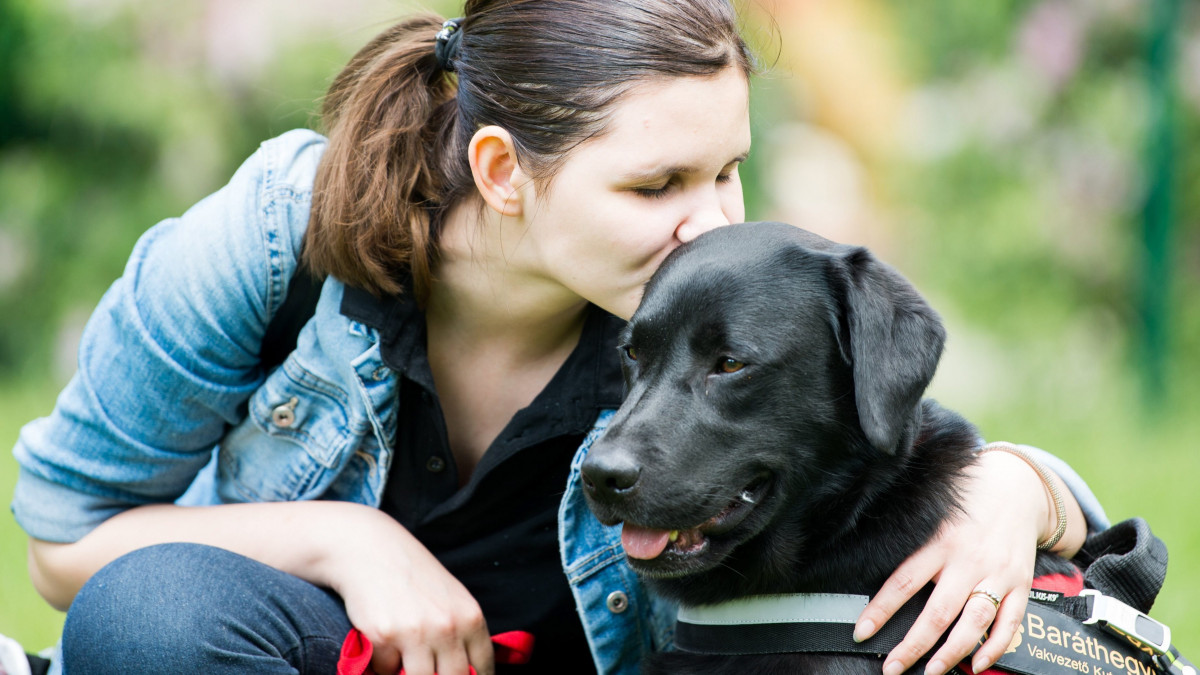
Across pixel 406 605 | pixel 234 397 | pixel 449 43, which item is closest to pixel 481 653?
pixel 406 605

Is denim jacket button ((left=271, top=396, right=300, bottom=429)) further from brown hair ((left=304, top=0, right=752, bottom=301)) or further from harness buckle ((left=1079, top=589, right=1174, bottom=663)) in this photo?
harness buckle ((left=1079, top=589, right=1174, bottom=663))

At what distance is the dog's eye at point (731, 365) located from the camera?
1762mm

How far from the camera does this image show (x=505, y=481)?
2.12 meters

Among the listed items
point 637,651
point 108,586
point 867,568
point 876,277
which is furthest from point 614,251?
point 108,586

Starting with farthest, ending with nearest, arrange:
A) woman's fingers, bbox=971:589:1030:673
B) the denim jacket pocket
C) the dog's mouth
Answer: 1. the denim jacket pocket
2. the dog's mouth
3. woman's fingers, bbox=971:589:1030:673

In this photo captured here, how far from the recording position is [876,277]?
1.79 meters

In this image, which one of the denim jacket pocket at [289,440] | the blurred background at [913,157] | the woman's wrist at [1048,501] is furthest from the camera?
the blurred background at [913,157]

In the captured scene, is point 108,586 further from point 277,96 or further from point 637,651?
point 277,96

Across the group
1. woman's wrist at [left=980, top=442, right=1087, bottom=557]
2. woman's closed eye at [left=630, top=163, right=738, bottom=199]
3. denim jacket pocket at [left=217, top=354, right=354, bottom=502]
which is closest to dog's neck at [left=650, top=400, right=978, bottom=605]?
woman's wrist at [left=980, top=442, right=1087, bottom=557]

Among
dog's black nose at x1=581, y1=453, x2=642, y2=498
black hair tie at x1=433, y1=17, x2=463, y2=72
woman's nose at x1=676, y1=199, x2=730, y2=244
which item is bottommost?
dog's black nose at x1=581, y1=453, x2=642, y2=498

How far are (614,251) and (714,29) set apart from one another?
1.44 ft

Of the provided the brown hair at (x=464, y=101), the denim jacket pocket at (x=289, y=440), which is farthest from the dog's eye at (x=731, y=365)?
the denim jacket pocket at (x=289, y=440)

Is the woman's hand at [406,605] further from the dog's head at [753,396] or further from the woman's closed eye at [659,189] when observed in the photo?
the woman's closed eye at [659,189]

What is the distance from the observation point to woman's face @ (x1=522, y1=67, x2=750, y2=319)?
1.84 m
